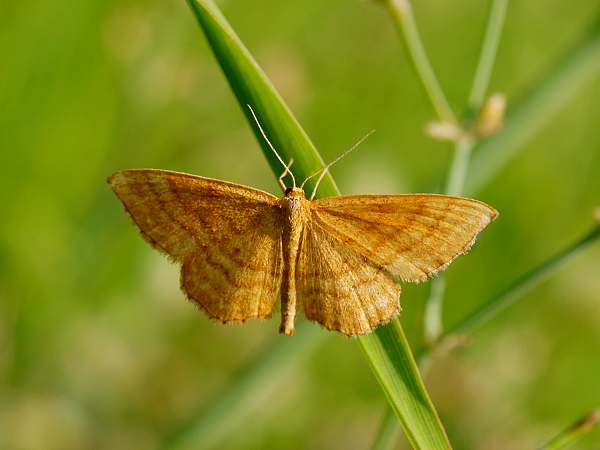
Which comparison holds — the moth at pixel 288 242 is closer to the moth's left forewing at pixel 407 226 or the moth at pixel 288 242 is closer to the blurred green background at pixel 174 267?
the moth's left forewing at pixel 407 226

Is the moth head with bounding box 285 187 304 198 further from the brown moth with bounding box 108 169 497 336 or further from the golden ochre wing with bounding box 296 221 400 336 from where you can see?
the golden ochre wing with bounding box 296 221 400 336

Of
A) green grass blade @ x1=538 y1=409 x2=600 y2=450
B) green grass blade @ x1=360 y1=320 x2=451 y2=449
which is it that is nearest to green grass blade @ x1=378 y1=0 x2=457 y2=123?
green grass blade @ x1=360 y1=320 x2=451 y2=449

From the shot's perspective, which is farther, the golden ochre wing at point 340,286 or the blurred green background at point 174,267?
the blurred green background at point 174,267

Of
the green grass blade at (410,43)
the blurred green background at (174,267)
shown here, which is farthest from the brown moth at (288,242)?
the blurred green background at (174,267)

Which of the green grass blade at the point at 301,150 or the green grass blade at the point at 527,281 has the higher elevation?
the green grass blade at the point at 301,150

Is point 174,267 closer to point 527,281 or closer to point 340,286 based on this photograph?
point 340,286
